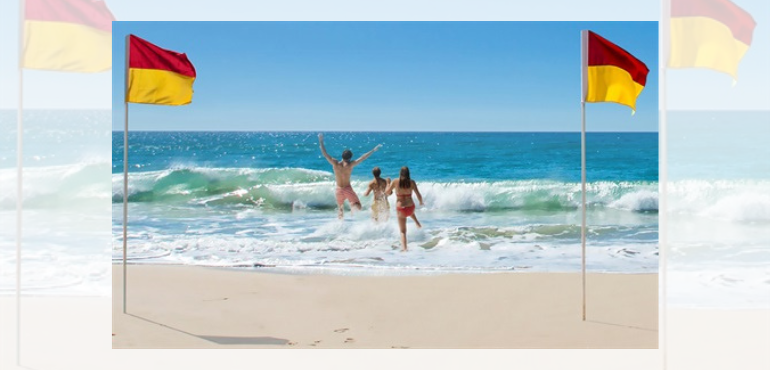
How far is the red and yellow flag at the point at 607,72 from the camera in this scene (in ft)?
23.6

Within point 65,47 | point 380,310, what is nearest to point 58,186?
point 65,47

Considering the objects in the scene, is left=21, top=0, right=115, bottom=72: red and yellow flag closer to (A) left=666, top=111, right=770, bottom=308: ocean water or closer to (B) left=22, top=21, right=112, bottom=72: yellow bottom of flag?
(B) left=22, top=21, right=112, bottom=72: yellow bottom of flag

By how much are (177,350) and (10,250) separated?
7.12 m

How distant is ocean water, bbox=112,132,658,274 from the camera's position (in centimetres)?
848

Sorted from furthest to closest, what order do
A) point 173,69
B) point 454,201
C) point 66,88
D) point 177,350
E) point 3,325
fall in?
point 66,88
point 454,201
point 3,325
point 173,69
point 177,350

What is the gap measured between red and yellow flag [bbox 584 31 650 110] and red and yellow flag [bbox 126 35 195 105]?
136 inches

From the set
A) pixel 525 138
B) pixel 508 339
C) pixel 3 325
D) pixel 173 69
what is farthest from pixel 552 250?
pixel 3 325

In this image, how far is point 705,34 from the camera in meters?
6.49

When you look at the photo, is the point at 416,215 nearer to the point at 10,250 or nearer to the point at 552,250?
the point at 552,250

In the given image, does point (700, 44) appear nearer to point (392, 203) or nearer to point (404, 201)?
point (404, 201)

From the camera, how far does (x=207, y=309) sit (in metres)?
7.54

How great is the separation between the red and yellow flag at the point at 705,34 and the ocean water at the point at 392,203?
2.02 m

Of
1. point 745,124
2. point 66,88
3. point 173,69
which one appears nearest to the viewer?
point 173,69
